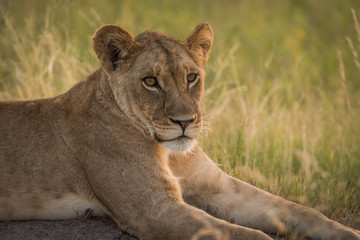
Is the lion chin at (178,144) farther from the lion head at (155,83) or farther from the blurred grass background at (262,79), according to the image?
the blurred grass background at (262,79)

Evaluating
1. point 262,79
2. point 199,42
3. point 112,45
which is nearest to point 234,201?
point 199,42

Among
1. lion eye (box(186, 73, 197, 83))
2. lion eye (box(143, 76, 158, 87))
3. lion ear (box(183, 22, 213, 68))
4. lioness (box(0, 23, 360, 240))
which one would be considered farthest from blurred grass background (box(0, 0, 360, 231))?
lion eye (box(143, 76, 158, 87))

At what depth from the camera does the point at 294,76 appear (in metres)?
7.96

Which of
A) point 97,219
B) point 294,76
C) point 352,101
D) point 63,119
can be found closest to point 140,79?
point 63,119

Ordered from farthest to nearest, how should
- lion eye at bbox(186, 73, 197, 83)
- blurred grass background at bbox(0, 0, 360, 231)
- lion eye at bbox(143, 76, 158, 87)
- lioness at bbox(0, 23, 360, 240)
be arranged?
1. blurred grass background at bbox(0, 0, 360, 231)
2. lion eye at bbox(186, 73, 197, 83)
3. lion eye at bbox(143, 76, 158, 87)
4. lioness at bbox(0, 23, 360, 240)

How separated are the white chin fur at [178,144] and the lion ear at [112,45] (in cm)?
71

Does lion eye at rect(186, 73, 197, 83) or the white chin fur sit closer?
the white chin fur

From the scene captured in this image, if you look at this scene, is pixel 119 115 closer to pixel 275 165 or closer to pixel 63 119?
pixel 63 119

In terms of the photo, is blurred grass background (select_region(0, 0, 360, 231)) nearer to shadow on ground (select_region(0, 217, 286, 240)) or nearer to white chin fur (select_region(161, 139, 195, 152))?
white chin fur (select_region(161, 139, 195, 152))

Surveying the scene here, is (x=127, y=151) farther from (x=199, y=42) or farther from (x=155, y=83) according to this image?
(x=199, y=42)

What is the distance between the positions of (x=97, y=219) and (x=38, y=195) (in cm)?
47

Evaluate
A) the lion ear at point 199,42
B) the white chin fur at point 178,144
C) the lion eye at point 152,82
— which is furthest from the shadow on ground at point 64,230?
the lion ear at point 199,42

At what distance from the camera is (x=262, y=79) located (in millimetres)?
7266

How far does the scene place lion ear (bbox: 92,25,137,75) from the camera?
360 cm
